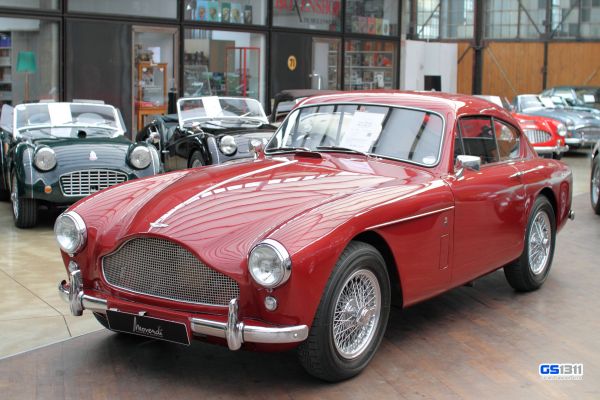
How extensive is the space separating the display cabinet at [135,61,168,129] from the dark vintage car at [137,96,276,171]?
3.19 meters

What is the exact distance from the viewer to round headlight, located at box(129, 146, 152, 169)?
9.60 metres

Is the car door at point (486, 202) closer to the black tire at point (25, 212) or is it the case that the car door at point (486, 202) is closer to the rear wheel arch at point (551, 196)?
the rear wheel arch at point (551, 196)

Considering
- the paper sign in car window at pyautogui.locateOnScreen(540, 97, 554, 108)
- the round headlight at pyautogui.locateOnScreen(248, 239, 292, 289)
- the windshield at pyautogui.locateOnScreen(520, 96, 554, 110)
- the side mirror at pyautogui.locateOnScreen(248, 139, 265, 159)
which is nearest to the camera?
the round headlight at pyautogui.locateOnScreen(248, 239, 292, 289)

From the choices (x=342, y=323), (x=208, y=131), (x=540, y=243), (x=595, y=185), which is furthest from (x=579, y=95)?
(x=342, y=323)

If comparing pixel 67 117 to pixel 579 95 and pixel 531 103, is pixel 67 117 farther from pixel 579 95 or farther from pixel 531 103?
pixel 579 95

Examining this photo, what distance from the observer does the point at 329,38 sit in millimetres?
20359

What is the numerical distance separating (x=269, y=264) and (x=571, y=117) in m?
15.7

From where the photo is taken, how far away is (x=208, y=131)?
1192cm

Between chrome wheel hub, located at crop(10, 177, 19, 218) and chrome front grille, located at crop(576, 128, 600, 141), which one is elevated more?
chrome front grille, located at crop(576, 128, 600, 141)

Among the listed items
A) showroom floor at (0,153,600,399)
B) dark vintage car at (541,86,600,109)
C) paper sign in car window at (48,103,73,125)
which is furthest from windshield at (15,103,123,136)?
dark vintage car at (541,86,600,109)

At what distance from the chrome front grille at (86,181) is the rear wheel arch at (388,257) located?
5002 millimetres

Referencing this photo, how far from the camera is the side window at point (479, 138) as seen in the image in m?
6.10

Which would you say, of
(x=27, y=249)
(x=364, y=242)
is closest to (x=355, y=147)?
(x=364, y=242)

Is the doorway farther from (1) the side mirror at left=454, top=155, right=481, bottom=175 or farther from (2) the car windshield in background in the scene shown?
(1) the side mirror at left=454, top=155, right=481, bottom=175
